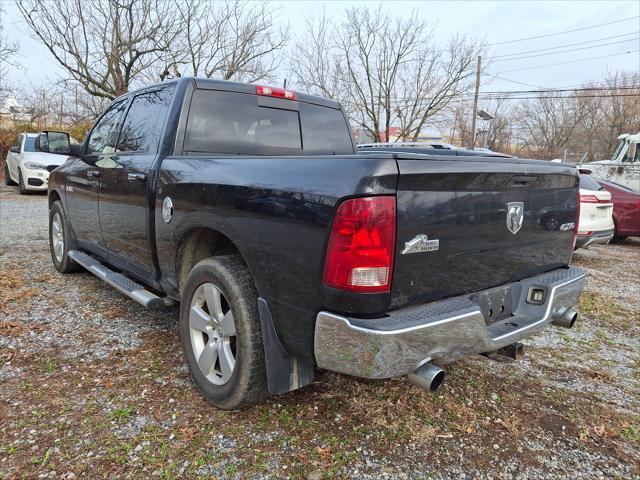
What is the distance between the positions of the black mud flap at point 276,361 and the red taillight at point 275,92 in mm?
1881

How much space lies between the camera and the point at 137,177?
10.7 feet

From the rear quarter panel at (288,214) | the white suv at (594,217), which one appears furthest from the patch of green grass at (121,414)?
the white suv at (594,217)

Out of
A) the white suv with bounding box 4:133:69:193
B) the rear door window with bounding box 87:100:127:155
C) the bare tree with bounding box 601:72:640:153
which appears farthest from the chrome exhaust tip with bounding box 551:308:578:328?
the bare tree with bounding box 601:72:640:153

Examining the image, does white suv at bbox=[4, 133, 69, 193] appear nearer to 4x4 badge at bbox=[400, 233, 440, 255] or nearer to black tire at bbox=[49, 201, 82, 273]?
black tire at bbox=[49, 201, 82, 273]

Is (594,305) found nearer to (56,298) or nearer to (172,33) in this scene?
(56,298)

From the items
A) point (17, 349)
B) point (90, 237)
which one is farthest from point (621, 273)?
point (17, 349)

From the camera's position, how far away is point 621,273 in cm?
709

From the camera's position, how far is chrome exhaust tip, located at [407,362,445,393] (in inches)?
80.2

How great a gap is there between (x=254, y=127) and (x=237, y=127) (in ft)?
0.49

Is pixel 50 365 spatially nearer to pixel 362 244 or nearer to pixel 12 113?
pixel 362 244

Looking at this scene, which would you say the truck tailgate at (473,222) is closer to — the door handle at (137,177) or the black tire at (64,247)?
the door handle at (137,177)

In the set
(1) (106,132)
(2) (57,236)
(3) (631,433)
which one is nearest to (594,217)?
(3) (631,433)

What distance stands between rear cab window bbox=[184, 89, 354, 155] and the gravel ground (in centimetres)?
155

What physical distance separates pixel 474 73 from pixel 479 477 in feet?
92.2
